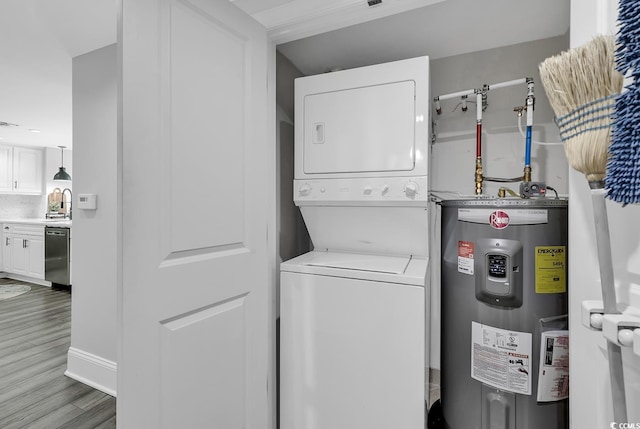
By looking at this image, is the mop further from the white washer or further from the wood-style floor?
the wood-style floor

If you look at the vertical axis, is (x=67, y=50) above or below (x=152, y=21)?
above

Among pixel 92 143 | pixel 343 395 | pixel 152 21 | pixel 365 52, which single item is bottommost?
pixel 343 395

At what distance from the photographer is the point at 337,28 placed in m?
1.48

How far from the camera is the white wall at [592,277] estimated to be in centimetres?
64

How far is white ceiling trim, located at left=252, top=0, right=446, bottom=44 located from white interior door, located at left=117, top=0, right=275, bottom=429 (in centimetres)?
8

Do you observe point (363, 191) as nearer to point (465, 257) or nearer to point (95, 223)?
point (465, 257)

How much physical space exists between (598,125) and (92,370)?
300 cm

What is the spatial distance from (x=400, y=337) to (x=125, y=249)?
1.12 m

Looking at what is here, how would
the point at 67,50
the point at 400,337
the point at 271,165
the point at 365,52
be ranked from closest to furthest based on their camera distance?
the point at 400,337
the point at 271,165
the point at 365,52
the point at 67,50

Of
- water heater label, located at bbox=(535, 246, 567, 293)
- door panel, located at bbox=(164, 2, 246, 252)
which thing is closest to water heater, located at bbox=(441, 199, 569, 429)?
water heater label, located at bbox=(535, 246, 567, 293)

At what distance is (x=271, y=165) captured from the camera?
156cm

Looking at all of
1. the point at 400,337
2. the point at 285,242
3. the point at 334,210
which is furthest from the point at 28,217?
the point at 400,337

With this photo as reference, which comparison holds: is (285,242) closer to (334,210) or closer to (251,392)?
(334,210)

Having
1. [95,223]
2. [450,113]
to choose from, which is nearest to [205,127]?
[95,223]
